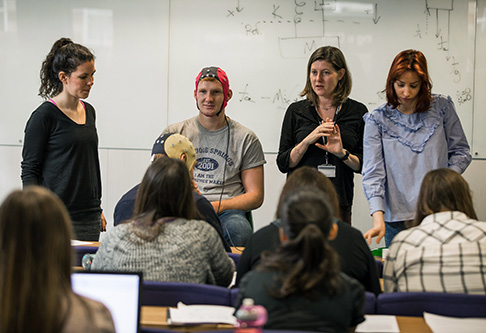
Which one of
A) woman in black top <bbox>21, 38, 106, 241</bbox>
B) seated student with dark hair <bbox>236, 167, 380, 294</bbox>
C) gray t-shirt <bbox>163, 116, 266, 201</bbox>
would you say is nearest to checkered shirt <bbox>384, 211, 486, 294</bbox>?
seated student with dark hair <bbox>236, 167, 380, 294</bbox>

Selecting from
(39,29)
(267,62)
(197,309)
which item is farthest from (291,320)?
(39,29)

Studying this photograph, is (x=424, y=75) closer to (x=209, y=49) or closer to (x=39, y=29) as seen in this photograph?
(x=209, y=49)

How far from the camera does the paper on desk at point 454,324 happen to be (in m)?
1.92

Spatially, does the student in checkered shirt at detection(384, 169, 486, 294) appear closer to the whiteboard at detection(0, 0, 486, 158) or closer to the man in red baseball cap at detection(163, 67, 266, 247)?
the man in red baseball cap at detection(163, 67, 266, 247)

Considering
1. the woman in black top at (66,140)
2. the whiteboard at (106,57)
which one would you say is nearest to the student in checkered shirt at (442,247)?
the woman in black top at (66,140)

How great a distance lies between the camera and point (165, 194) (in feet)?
7.71

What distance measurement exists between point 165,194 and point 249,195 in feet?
4.50

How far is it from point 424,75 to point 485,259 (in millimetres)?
1327

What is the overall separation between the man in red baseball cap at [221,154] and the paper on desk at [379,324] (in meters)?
1.61

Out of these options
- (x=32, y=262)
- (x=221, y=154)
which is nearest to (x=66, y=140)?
(x=221, y=154)

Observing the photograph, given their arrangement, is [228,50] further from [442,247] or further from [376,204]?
[442,247]

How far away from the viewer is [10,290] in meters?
1.35

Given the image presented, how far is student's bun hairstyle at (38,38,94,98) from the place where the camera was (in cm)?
350

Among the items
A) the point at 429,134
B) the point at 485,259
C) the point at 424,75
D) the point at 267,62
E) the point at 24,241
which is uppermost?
the point at 267,62
